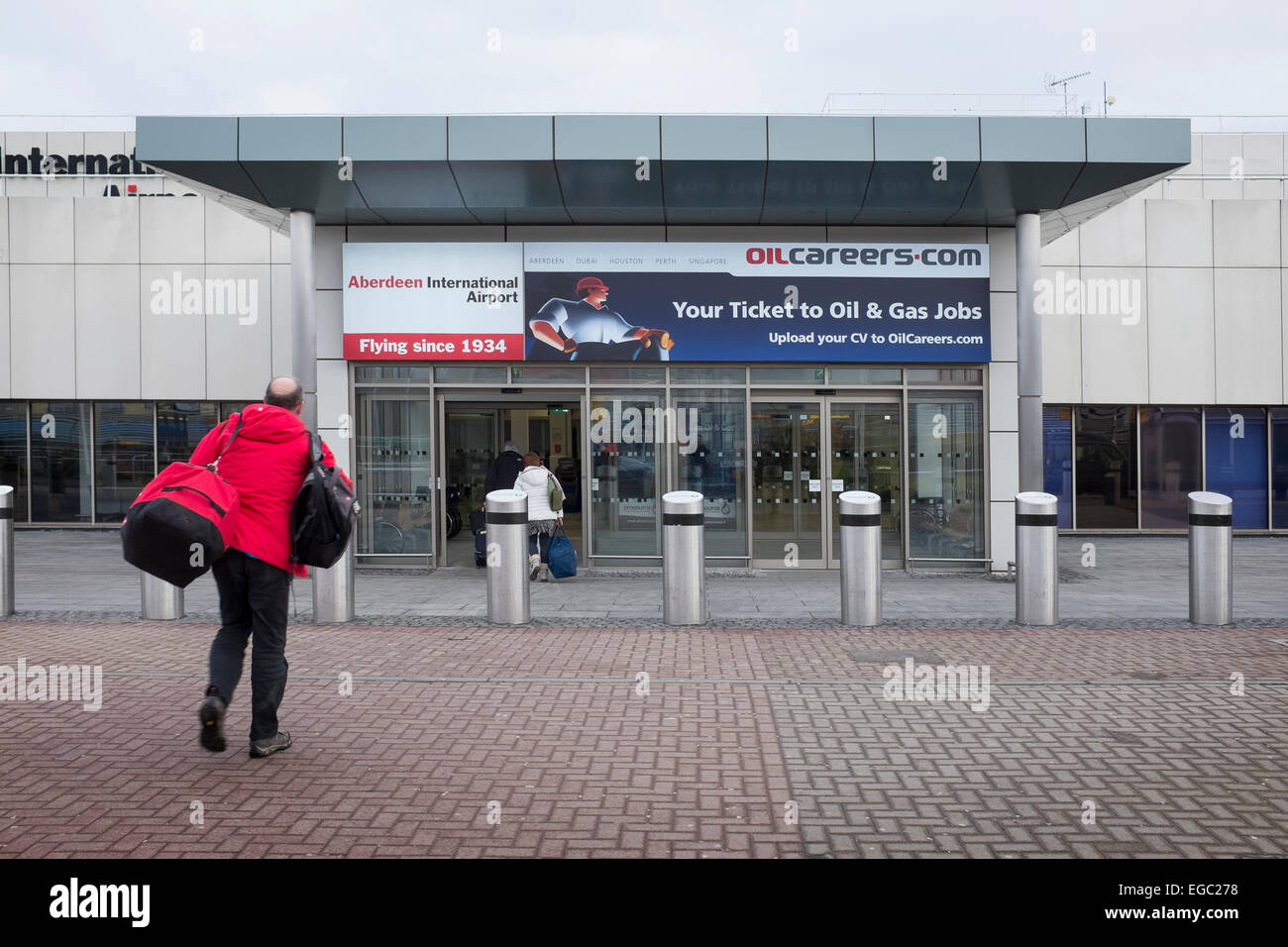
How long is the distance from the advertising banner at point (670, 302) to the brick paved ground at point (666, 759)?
5.88 m

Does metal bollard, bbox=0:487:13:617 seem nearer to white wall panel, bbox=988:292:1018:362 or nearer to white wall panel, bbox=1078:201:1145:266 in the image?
white wall panel, bbox=988:292:1018:362

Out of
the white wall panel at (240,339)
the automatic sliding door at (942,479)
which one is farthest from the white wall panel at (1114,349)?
the white wall panel at (240,339)

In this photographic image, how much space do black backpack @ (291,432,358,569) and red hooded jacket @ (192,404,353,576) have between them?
57mm

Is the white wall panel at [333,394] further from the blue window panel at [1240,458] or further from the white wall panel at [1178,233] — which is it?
the blue window panel at [1240,458]

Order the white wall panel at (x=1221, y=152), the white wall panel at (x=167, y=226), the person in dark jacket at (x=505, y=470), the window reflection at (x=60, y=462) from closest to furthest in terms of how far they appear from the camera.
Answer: the person in dark jacket at (x=505, y=470), the white wall panel at (x=167, y=226), the window reflection at (x=60, y=462), the white wall panel at (x=1221, y=152)

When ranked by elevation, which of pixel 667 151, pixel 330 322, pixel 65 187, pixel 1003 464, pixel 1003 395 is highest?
pixel 65 187

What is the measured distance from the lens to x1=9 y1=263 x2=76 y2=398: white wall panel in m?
18.9

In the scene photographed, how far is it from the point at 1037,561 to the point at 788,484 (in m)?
4.71

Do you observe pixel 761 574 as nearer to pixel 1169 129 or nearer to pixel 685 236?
pixel 685 236


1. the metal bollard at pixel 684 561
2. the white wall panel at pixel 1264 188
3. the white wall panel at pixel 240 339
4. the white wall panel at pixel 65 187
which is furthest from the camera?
the white wall panel at pixel 65 187

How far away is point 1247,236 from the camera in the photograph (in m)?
18.4

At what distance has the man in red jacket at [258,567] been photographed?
4703 mm

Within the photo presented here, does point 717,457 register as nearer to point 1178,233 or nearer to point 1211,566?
point 1211,566

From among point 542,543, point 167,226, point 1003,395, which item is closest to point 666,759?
point 542,543
